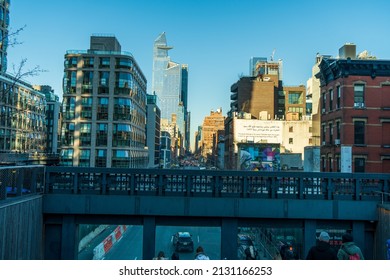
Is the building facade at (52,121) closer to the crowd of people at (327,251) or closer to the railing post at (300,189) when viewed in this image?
the railing post at (300,189)

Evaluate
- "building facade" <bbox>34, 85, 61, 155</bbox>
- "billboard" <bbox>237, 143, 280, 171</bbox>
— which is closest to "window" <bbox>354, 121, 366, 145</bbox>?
"billboard" <bbox>237, 143, 280, 171</bbox>

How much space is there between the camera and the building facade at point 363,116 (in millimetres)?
29062

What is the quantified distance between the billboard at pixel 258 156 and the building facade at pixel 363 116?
32.1 m

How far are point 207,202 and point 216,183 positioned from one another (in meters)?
0.71

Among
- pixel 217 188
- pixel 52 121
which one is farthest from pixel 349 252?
pixel 52 121

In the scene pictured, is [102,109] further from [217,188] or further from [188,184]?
[217,188]

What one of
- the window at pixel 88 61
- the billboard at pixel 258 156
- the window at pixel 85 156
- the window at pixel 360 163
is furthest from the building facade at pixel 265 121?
the window at pixel 360 163

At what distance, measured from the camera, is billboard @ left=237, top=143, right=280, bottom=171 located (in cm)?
6272

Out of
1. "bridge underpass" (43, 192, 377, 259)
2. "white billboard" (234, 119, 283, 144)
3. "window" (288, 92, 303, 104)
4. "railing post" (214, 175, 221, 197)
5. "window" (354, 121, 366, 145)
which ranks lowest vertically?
"bridge underpass" (43, 192, 377, 259)

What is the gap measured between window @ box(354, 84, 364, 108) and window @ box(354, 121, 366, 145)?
1.53 metres

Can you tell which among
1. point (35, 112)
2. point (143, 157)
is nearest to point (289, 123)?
point (143, 157)

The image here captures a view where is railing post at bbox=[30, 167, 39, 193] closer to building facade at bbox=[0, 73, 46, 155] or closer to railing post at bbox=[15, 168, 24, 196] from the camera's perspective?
railing post at bbox=[15, 168, 24, 196]
